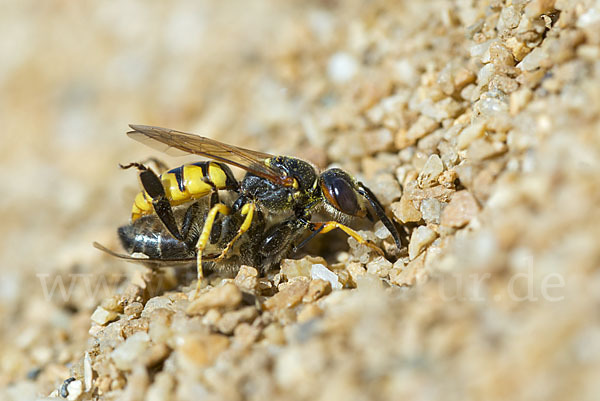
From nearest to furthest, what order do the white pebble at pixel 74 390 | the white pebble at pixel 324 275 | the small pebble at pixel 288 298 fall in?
the small pebble at pixel 288 298
the white pebble at pixel 74 390
the white pebble at pixel 324 275

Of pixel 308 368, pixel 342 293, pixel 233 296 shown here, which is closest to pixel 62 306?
pixel 233 296

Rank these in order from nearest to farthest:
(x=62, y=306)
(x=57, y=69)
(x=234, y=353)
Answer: (x=234, y=353)
(x=62, y=306)
(x=57, y=69)

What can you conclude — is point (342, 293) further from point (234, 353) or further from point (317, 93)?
point (317, 93)

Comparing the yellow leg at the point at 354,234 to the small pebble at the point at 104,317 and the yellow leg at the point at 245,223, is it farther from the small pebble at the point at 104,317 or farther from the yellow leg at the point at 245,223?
the small pebble at the point at 104,317

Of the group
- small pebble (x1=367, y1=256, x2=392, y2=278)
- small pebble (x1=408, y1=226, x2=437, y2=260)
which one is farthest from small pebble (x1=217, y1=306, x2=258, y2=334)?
small pebble (x1=408, y1=226, x2=437, y2=260)

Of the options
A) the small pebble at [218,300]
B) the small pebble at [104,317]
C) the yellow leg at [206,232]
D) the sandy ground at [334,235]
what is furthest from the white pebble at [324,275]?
the small pebble at [104,317]

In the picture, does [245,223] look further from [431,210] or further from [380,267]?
[431,210]

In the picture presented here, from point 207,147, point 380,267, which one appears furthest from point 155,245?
point 380,267
